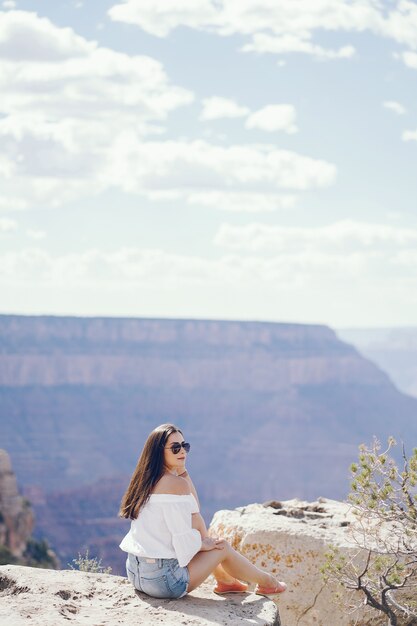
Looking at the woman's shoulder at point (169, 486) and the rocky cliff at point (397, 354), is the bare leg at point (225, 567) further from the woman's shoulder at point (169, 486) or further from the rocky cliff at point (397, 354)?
the rocky cliff at point (397, 354)

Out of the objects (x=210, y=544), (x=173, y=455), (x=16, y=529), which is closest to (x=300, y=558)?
(x=210, y=544)

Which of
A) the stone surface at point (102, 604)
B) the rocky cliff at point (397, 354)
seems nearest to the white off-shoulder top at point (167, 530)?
the stone surface at point (102, 604)

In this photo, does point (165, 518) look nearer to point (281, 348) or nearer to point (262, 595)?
point (262, 595)

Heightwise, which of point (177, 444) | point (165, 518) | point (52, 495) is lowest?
point (52, 495)

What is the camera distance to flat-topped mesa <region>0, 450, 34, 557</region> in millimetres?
30359

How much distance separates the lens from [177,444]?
21.0 ft

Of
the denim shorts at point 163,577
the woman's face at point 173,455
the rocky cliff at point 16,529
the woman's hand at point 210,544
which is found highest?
the woman's face at point 173,455

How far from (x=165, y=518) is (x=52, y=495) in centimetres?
5708

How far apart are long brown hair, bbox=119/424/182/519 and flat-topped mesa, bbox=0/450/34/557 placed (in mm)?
23370

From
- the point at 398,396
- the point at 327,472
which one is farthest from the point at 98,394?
the point at 398,396

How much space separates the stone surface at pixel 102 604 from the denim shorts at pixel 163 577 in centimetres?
6

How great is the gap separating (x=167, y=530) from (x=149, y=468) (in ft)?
1.32

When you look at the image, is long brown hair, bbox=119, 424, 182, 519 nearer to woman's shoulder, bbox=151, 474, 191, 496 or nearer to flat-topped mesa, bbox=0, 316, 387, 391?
woman's shoulder, bbox=151, 474, 191, 496

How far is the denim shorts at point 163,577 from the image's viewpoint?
6.29m
